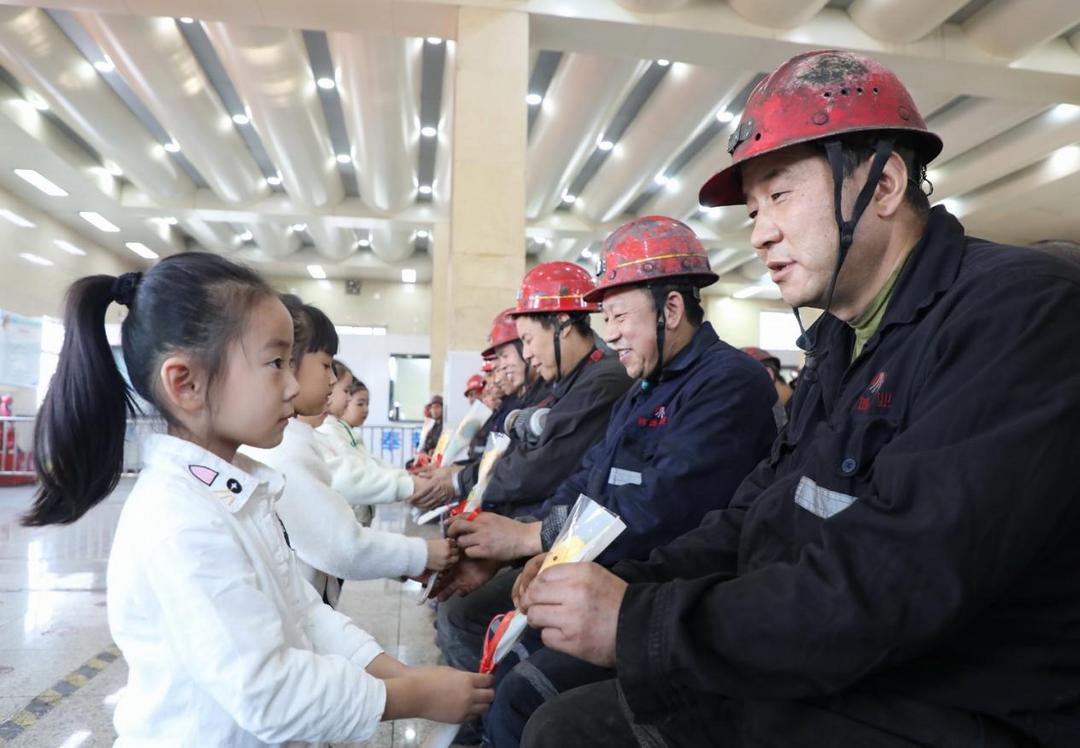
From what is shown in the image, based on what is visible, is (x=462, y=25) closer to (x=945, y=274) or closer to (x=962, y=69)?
(x=962, y=69)

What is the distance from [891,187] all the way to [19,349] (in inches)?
605

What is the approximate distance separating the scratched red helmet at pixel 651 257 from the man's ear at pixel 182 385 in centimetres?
165

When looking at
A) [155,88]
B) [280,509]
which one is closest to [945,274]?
[280,509]

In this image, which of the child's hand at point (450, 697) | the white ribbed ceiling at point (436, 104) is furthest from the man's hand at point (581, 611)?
the white ribbed ceiling at point (436, 104)

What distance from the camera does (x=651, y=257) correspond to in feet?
9.12

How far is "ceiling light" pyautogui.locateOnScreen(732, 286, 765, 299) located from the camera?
2431 centimetres

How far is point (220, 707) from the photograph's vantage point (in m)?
1.41

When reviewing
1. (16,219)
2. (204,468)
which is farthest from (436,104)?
(204,468)

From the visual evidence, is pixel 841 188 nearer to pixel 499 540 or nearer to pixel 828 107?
pixel 828 107

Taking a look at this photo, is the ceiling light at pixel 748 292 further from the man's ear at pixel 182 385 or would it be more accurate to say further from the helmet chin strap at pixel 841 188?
the man's ear at pixel 182 385

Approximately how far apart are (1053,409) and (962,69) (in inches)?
370

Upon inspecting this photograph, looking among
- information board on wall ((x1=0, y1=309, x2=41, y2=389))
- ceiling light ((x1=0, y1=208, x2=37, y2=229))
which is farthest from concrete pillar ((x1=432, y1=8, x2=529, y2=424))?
ceiling light ((x1=0, y1=208, x2=37, y2=229))

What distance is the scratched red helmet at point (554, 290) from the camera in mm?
4148

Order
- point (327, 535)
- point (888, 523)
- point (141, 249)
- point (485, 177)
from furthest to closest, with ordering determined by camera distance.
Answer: point (141, 249) → point (485, 177) → point (327, 535) → point (888, 523)
